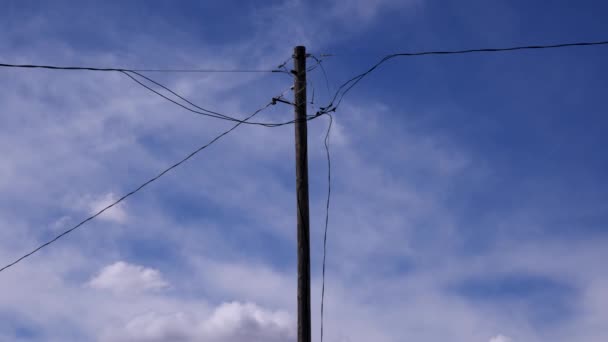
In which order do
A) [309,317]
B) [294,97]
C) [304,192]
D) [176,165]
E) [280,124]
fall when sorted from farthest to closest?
[176,165] → [280,124] → [294,97] → [304,192] → [309,317]

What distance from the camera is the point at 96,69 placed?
12.8 metres

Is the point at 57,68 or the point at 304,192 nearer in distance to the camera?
the point at 304,192

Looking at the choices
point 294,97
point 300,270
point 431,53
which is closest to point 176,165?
point 294,97

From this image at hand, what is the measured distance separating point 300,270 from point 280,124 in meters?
3.32

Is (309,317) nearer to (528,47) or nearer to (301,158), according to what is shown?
(301,158)

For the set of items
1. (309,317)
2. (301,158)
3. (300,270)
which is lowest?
(309,317)

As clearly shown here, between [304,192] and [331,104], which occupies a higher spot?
[331,104]

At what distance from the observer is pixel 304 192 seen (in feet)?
36.0

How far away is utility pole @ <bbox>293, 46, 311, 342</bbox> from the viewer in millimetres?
10227

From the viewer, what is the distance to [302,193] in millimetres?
10953

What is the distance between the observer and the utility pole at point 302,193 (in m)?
10.2

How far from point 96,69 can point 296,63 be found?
13.4ft

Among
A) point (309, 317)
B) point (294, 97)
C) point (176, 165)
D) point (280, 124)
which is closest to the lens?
point (309, 317)

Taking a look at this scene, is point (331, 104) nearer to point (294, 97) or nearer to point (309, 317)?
point (294, 97)
